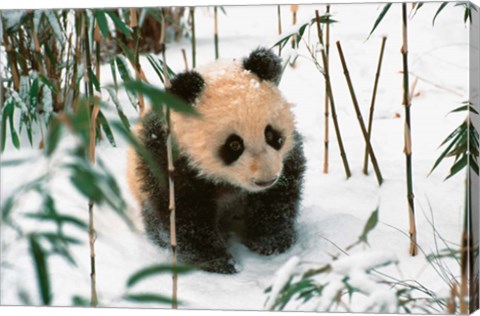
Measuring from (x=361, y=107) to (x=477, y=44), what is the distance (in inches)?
14.7

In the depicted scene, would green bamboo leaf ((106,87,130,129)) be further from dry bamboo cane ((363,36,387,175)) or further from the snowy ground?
dry bamboo cane ((363,36,387,175))

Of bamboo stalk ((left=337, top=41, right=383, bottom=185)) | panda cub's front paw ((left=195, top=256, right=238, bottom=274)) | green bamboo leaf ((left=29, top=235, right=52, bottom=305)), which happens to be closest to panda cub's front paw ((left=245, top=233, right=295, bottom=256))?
panda cub's front paw ((left=195, top=256, right=238, bottom=274))

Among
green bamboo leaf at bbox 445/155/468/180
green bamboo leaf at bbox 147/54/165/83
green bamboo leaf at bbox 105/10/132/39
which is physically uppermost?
green bamboo leaf at bbox 105/10/132/39

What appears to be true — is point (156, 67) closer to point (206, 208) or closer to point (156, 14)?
point (156, 14)

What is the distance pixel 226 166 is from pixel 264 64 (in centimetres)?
31

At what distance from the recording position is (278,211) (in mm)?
2363

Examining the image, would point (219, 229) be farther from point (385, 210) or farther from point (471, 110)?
point (471, 110)

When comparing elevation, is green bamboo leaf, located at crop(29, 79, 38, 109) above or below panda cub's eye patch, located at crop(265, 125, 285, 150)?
above

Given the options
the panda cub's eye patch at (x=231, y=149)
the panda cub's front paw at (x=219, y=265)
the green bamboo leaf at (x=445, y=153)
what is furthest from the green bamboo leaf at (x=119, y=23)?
the green bamboo leaf at (x=445, y=153)

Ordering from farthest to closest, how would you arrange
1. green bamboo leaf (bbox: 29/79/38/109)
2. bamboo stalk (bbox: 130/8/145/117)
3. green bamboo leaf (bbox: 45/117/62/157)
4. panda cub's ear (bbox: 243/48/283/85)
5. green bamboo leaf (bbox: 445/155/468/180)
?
green bamboo leaf (bbox: 29/79/38/109)
bamboo stalk (bbox: 130/8/145/117)
panda cub's ear (bbox: 243/48/283/85)
green bamboo leaf (bbox: 445/155/468/180)
green bamboo leaf (bbox: 45/117/62/157)

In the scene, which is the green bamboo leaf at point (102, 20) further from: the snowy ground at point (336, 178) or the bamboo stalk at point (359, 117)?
the bamboo stalk at point (359, 117)

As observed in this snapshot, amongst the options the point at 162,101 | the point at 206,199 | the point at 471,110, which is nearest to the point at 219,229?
the point at 206,199

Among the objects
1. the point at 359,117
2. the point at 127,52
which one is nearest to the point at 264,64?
the point at 359,117

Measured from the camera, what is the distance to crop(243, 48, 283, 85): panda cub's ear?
2.26m
